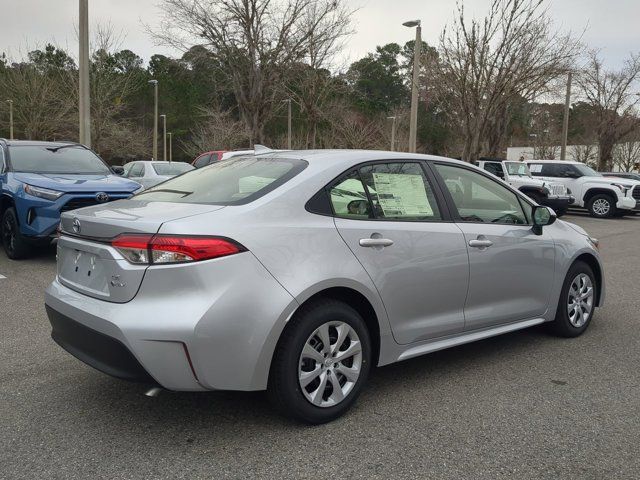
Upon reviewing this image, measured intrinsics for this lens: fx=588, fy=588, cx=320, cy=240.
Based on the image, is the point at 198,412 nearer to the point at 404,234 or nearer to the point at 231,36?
the point at 404,234

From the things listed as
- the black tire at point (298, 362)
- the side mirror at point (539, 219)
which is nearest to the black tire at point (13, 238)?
the black tire at point (298, 362)

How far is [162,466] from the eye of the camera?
9.05 ft

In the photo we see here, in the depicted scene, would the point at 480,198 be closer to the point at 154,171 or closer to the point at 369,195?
the point at 369,195

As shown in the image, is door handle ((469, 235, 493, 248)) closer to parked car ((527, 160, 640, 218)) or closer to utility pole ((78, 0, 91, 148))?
utility pole ((78, 0, 91, 148))

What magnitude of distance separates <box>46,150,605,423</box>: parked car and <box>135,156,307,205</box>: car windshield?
0.02 m

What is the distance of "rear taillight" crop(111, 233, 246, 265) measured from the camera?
282 centimetres

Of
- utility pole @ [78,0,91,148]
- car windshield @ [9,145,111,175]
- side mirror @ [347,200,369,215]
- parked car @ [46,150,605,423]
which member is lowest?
parked car @ [46,150,605,423]

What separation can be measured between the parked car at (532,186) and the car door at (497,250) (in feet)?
39.5

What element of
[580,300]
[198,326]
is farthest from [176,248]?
[580,300]

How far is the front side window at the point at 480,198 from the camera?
160 inches

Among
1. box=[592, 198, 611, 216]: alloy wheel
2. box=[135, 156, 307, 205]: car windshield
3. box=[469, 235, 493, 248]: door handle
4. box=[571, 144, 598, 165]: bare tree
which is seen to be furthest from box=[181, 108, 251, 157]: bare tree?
box=[469, 235, 493, 248]: door handle

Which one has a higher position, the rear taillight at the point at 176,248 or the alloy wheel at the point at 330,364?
the rear taillight at the point at 176,248

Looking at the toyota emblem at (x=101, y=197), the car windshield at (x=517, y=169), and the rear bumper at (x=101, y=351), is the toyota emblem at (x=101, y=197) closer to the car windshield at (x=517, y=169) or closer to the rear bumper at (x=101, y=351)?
the rear bumper at (x=101, y=351)

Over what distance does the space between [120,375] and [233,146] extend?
111ft
